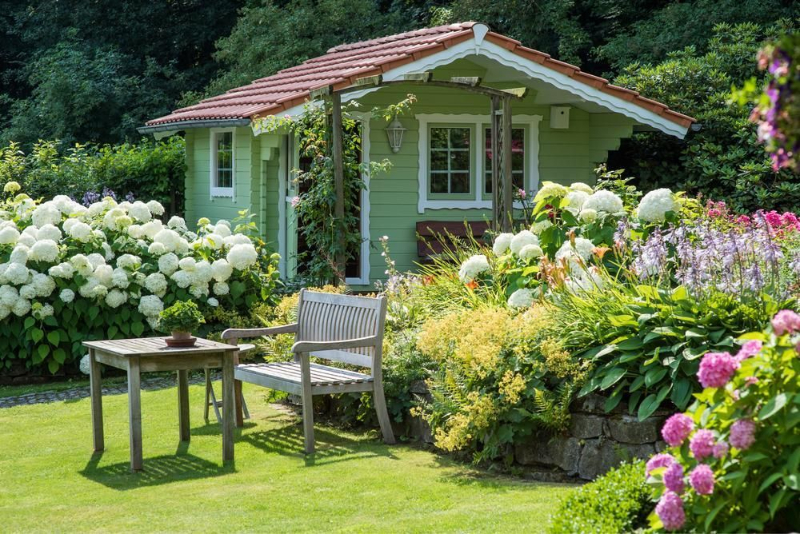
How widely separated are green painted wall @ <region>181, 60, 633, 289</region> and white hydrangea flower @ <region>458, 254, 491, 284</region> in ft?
20.2

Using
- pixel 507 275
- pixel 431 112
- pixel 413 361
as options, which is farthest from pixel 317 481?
pixel 431 112

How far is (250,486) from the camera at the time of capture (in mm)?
6441

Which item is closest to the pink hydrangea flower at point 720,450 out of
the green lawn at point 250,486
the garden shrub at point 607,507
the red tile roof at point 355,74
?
the garden shrub at point 607,507

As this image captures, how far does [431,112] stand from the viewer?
14805 millimetres

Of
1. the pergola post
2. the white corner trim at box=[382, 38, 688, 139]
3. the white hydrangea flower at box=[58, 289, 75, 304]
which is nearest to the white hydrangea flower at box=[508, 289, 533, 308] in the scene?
the pergola post

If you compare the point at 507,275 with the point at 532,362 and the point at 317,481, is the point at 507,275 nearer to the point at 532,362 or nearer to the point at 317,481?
the point at 532,362

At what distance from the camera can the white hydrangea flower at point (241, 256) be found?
36.9 ft

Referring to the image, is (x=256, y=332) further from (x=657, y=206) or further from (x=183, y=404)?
(x=657, y=206)

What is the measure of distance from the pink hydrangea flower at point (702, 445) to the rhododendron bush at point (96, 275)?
7515 millimetres

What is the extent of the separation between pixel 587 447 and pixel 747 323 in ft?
3.97

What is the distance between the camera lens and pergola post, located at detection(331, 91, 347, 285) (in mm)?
11227

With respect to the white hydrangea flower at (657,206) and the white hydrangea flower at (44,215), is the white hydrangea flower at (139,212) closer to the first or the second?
the white hydrangea flower at (44,215)

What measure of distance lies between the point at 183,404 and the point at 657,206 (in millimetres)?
3753

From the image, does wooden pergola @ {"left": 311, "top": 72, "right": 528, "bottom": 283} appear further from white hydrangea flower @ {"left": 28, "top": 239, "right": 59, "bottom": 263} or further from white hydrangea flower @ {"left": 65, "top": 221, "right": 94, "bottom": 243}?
white hydrangea flower @ {"left": 28, "top": 239, "right": 59, "bottom": 263}
